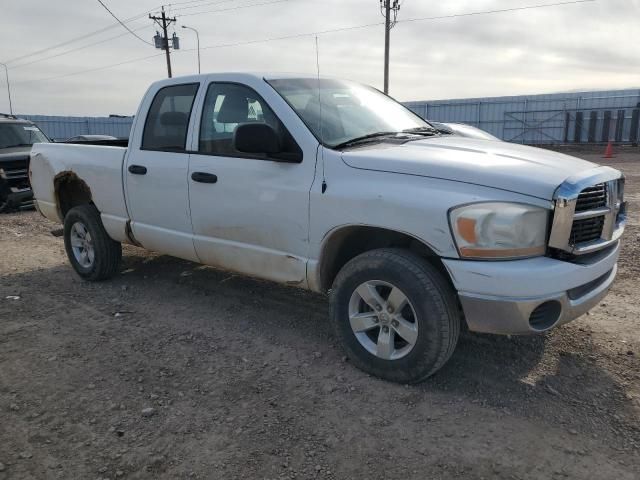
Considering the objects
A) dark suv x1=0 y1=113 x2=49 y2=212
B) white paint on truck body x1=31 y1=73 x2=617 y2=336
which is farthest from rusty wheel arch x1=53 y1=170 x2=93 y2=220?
dark suv x1=0 y1=113 x2=49 y2=212

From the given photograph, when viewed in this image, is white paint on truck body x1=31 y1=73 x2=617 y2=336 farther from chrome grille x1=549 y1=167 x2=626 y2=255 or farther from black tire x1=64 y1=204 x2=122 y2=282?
black tire x1=64 y1=204 x2=122 y2=282

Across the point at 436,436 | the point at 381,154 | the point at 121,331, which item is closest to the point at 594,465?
the point at 436,436

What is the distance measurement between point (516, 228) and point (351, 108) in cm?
179

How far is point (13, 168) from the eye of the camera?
35.0ft

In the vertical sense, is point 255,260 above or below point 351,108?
below

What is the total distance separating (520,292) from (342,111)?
6.42 feet

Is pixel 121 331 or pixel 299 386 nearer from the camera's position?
pixel 299 386

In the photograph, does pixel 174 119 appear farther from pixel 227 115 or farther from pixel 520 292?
pixel 520 292

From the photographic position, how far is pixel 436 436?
2.88 m

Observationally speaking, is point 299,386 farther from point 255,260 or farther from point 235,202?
point 235,202

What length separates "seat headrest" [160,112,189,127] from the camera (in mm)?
4544

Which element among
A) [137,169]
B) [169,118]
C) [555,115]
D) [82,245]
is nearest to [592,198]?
[169,118]

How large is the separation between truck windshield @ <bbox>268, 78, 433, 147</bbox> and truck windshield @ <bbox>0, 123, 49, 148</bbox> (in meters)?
9.40

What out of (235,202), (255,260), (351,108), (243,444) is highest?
(351,108)
